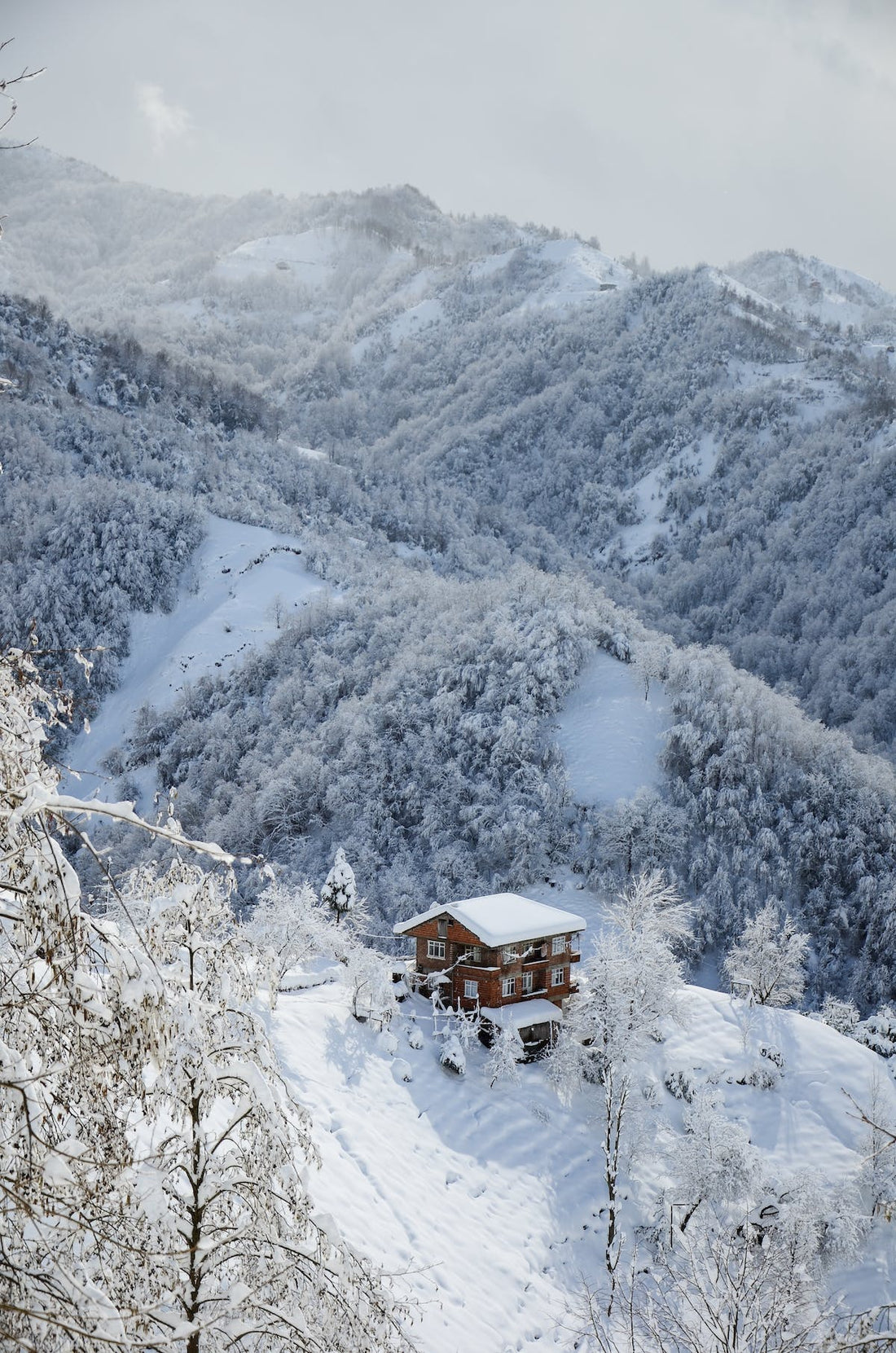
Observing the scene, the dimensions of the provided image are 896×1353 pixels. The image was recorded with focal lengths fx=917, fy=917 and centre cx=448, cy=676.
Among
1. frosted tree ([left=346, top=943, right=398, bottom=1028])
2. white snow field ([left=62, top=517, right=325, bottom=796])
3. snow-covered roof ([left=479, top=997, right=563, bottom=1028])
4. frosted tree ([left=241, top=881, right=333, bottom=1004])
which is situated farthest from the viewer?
white snow field ([left=62, top=517, right=325, bottom=796])

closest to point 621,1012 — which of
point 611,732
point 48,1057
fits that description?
point 48,1057

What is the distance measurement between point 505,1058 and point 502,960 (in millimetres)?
3770

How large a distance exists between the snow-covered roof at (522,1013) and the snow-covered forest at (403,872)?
3.50ft

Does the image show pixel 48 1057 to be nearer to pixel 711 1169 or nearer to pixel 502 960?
pixel 711 1169

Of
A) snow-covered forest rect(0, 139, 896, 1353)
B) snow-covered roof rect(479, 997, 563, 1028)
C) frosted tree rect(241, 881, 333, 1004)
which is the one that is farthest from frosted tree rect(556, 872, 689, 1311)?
frosted tree rect(241, 881, 333, 1004)

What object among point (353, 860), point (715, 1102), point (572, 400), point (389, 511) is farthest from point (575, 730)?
point (572, 400)

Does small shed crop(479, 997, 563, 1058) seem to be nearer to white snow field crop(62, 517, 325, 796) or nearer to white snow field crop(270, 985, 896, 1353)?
white snow field crop(270, 985, 896, 1353)

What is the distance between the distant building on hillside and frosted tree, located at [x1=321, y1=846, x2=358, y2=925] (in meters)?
5.37

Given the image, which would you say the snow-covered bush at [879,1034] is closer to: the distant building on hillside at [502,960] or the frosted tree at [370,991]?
the distant building on hillside at [502,960]

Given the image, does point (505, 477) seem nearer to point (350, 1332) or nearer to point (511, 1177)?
point (511, 1177)

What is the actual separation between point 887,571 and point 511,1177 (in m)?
107

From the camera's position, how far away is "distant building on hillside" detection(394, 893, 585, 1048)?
103 ft

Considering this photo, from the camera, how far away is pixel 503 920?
32.4 m

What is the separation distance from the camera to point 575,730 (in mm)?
59750
